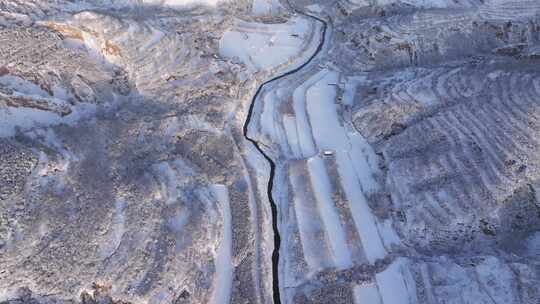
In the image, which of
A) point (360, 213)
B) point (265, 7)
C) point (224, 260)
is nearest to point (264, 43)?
point (265, 7)

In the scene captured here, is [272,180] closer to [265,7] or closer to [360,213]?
[360,213]

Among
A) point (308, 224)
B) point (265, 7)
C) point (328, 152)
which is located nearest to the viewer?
point (308, 224)

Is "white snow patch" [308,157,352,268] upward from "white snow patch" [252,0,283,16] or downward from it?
downward

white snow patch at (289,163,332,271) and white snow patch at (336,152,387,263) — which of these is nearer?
white snow patch at (289,163,332,271)

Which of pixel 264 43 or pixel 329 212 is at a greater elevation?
pixel 264 43

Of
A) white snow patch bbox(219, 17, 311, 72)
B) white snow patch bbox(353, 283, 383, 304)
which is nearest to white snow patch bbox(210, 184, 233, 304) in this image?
white snow patch bbox(353, 283, 383, 304)

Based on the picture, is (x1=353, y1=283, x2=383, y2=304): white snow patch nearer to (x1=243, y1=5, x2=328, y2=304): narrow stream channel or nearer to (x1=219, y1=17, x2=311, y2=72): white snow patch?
(x1=243, y1=5, x2=328, y2=304): narrow stream channel

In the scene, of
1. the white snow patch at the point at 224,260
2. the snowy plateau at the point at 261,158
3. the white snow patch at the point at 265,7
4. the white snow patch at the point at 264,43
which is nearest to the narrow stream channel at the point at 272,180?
the snowy plateau at the point at 261,158

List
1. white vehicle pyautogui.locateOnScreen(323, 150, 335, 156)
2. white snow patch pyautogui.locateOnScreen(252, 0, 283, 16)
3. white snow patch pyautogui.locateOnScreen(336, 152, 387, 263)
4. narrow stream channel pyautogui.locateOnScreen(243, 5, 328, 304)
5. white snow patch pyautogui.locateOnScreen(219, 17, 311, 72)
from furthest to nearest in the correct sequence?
white snow patch pyautogui.locateOnScreen(252, 0, 283, 16) < white snow patch pyautogui.locateOnScreen(219, 17, 311, 72) < white vehicle pyautogui.locateOnScreen(323, 150, 335, 156) < white snow patch pyautogui.locateOnScreen(336, 152, 387, 263) < narrow stream channel pyautogui.locateOnScreen(243, 5, 328, 304)

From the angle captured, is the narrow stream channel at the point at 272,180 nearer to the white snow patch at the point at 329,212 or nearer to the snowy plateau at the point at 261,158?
the snowy plateau at the point at 261,158

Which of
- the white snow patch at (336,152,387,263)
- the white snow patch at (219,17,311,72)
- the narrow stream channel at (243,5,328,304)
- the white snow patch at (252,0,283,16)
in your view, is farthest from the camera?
the white snow patch at (252,0,283,16)
